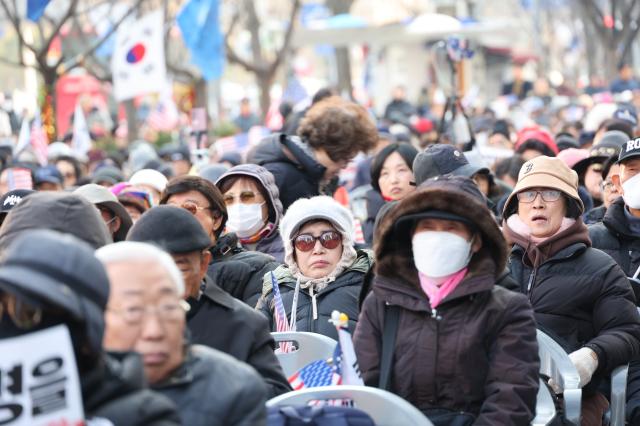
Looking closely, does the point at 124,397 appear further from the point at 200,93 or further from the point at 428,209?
the point at 200,93

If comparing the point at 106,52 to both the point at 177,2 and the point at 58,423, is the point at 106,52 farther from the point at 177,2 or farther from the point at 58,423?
→ the point at 58,423

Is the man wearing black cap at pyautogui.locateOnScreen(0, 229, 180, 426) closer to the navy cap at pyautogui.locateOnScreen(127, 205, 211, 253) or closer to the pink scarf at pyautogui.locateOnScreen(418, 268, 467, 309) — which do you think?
the navy cap at pyautogui.locateOnScreen(127, 205, 211, 253)

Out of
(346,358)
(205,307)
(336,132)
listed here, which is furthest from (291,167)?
(346,358)

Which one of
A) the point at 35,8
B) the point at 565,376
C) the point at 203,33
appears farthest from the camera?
the point at 203,33

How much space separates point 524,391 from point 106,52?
32298mm

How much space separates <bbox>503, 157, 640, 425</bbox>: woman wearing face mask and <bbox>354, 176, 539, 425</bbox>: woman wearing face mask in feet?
4.30

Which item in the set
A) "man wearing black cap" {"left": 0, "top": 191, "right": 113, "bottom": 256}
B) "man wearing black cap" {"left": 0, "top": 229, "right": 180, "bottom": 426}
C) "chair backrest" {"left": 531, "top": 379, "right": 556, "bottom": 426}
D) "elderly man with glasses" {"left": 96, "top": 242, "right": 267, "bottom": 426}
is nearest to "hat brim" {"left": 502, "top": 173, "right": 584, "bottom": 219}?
"chair backrest" {"left": 531, "top": 379, "right": 556, "bottom": 426}

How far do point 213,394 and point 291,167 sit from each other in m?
5.85

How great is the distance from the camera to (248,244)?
9.47m

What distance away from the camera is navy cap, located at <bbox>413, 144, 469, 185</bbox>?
8.66m

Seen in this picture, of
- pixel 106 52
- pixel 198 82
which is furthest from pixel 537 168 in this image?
pixel 106 52

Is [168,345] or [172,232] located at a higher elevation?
[172,232]

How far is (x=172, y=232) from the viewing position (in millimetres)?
5703

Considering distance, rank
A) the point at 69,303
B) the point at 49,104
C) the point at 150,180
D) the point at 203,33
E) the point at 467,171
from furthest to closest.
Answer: the point at 203,33, the point at 49,104, the point at 150,180, the point at 467,171, the point at 69,303
